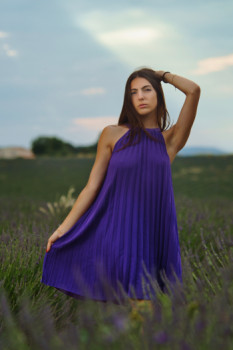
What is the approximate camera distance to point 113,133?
2.46 meters

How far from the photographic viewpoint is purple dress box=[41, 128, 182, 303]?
2.25 m

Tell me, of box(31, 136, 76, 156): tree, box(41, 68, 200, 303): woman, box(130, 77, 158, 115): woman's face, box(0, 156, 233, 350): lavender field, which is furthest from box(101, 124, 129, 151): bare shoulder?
box(31, 136, 76, 156): tree

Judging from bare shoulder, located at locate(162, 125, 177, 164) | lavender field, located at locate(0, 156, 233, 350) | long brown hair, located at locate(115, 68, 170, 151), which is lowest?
lavender field, located at locate(0, 156, 233, 350)

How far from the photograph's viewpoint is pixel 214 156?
53.7 ft

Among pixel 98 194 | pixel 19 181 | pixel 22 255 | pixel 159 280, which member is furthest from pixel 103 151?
pixel 19 181

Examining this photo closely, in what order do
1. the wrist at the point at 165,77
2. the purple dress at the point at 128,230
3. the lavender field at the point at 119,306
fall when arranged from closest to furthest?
the lavender field at the point at 119,306 < the purple dress at the point at 128,230 < the wrist at the point at 165,77

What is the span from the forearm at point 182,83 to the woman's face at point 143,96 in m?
0.13

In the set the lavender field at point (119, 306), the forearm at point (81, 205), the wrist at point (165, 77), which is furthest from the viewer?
the wrist at point (165, 77)

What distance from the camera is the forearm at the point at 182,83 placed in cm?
246

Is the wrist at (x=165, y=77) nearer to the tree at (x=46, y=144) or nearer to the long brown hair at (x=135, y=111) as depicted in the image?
the long brown hair at (x=135, y=111)

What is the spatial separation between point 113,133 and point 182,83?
1.67 ft

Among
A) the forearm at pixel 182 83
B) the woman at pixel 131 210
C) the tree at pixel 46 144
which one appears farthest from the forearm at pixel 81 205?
the tree at pixel 46 144

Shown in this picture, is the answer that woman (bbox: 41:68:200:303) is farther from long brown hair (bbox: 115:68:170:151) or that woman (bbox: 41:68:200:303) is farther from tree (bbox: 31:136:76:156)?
tree (bbox: 31:136:76:156)

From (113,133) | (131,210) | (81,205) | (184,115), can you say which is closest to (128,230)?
(131,210)
